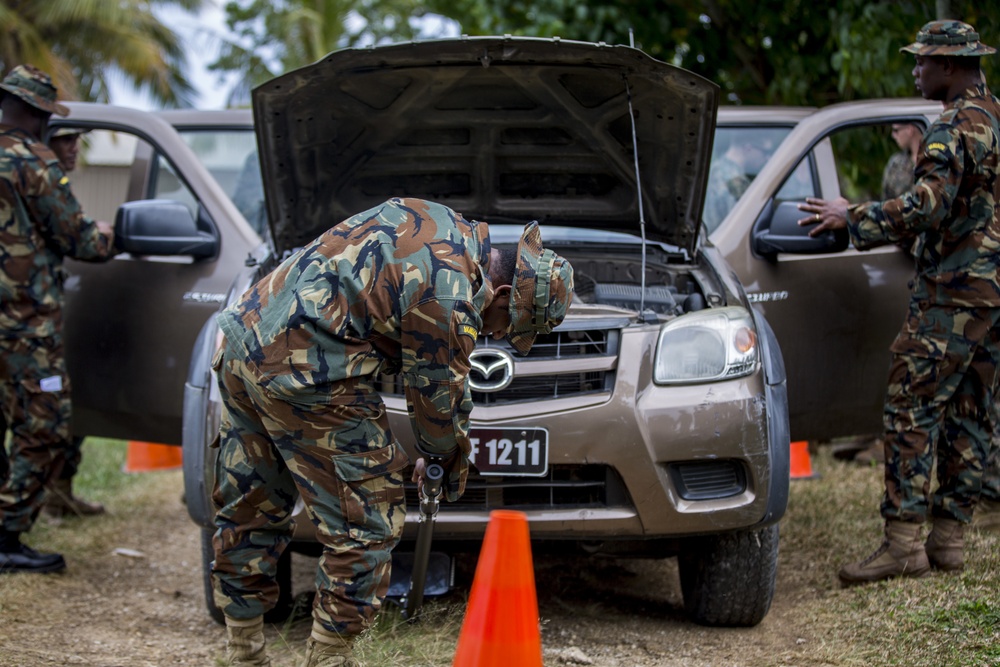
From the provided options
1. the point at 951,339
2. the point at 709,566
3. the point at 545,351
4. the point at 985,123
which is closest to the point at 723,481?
the point at 709,566

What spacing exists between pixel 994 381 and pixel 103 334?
12.6 feet

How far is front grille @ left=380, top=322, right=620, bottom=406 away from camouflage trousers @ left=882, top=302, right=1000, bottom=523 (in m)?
1.38

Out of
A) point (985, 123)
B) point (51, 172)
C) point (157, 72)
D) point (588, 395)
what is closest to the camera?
point (588, 395)

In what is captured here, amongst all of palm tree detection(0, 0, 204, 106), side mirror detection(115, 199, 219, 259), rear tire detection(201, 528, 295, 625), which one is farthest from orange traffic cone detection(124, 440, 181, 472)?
palm tree detection(0, 0, 204, 106)

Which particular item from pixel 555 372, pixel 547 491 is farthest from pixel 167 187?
pixel 547 491

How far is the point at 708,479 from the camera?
3.86 m

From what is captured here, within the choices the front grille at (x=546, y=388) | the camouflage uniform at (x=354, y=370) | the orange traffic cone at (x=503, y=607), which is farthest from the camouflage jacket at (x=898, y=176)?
the orange traffic cone at (x=503, y=607)

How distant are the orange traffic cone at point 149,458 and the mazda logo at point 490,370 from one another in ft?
14.5

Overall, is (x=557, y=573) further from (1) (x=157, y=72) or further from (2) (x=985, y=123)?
(1) (x=157, y=72)

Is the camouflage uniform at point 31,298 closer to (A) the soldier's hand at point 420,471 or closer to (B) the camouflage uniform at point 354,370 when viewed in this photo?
(B) the camouflage uniform at point 354,370

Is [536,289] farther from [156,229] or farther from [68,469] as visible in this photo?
[68,469]

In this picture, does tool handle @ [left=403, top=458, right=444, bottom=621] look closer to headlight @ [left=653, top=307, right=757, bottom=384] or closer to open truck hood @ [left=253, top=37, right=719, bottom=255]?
headlight @ [left=653, top=307, right=757, bottom=384]

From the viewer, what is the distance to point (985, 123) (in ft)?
14.6

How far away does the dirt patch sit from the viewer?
3932 millimetres
